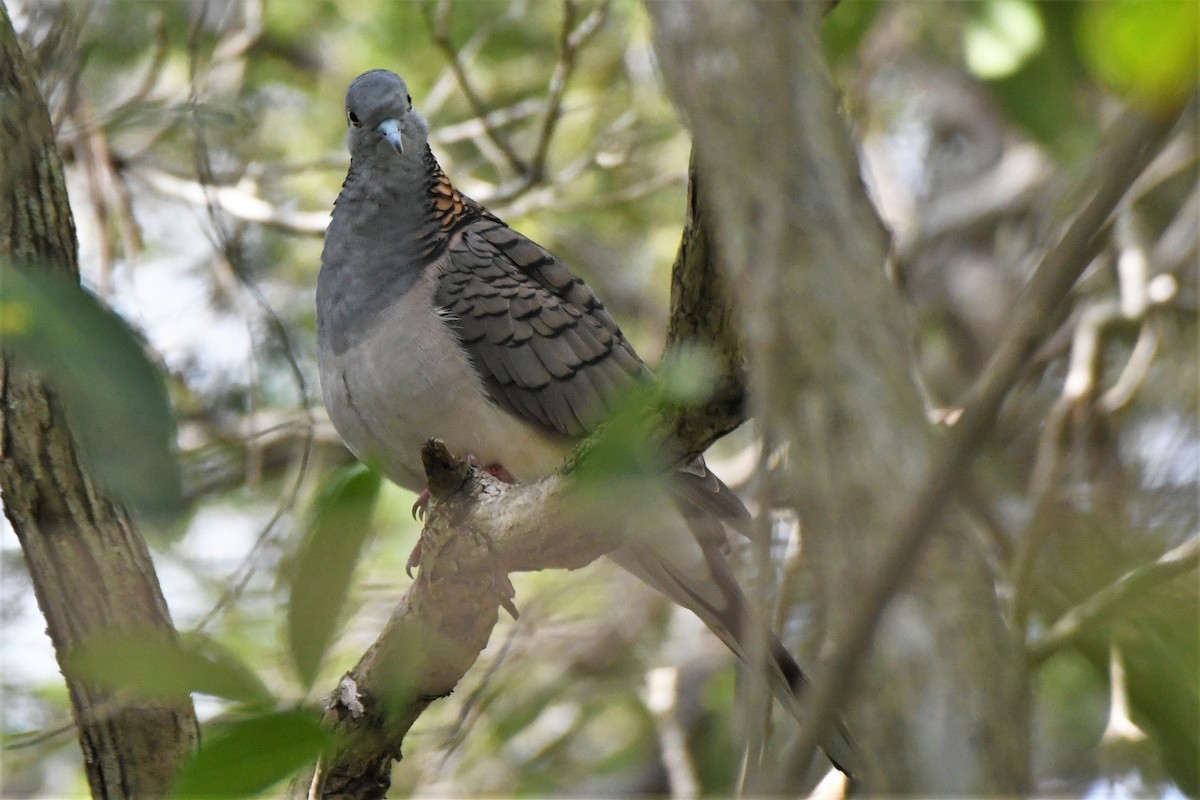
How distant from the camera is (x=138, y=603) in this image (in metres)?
2.96

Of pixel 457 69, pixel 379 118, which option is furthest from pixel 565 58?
pixel 379 118

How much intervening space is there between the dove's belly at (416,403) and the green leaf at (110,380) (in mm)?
1917

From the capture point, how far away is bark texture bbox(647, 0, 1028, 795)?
37.8 inches

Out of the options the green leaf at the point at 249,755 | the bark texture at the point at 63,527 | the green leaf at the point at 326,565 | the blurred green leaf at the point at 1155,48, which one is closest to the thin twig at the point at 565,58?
the bark texture at the point at 63,527

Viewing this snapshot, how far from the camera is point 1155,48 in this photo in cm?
97

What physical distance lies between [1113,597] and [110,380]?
1789 millimetres

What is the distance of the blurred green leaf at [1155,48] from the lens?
96 centimetres

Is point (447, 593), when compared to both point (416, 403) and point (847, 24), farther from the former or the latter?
point (847, 24)

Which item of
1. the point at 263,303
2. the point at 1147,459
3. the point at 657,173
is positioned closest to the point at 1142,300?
the point at 1147,459

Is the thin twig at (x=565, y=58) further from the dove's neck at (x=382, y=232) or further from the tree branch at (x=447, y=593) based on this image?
the tree branch at (x=447, y=593)

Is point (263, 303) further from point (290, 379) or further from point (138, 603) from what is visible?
point (290, 379)

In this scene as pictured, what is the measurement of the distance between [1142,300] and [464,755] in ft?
10.9

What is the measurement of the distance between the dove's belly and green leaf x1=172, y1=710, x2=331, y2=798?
2.06 meters

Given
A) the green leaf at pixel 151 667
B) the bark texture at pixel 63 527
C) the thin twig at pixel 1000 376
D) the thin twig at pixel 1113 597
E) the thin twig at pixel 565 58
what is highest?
the thin twig at pixel 565 58
